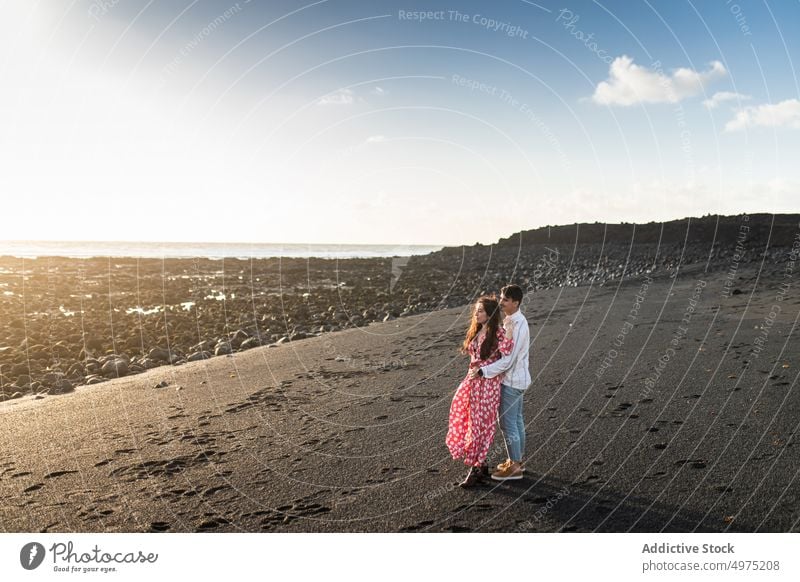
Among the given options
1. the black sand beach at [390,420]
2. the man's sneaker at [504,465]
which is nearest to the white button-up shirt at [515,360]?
the man's sneaker at [504,465]

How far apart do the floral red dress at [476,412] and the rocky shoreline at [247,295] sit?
7731mm

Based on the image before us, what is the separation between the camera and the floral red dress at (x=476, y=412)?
257 inches

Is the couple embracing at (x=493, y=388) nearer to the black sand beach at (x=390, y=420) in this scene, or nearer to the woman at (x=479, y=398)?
the woman at (x=479, y=398)

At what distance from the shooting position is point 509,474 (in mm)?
6426

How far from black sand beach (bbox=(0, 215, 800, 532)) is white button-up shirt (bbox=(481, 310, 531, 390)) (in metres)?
0.98

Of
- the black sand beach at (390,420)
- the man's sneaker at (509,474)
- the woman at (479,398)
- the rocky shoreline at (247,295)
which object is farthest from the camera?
the rocky shoreline at (247,295)

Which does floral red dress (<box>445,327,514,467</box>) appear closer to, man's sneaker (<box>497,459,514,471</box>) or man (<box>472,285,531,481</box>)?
man (<box>472,285,531,481</box>)

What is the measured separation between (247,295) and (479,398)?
850 inches

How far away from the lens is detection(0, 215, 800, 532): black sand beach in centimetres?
A: 577

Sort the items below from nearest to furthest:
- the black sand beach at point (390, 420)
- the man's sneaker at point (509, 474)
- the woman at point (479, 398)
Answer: the black sand beach at point (390, 420) < the man's sneaker at point (509, 474) < the woman at point (479, 398)

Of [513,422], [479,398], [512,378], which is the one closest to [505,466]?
[513,422]

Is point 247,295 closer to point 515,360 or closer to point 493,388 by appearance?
point 493,388

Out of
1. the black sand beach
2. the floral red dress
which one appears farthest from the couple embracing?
the black sand beach

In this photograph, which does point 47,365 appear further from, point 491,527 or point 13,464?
point 491,527
